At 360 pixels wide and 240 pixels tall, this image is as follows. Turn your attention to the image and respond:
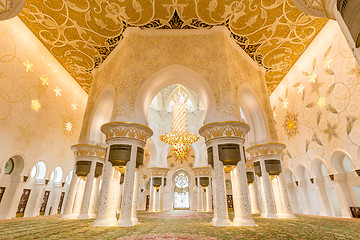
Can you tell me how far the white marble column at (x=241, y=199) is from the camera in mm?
4062

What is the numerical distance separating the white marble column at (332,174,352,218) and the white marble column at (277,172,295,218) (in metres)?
2.21

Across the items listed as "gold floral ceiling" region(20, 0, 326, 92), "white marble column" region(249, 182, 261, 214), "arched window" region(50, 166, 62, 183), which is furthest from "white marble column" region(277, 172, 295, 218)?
"arched window" region(50, 166, 62, 183)

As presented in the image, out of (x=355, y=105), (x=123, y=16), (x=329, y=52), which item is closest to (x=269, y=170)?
(x=355, y=105)

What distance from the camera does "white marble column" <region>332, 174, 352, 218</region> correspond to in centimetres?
621

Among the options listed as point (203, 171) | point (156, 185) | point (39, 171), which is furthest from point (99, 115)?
point (203, 171)

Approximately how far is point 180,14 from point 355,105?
598cm

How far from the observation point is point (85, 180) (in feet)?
21.6

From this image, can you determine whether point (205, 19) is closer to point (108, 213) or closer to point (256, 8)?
point (256, 8)

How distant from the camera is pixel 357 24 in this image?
74.9 inches

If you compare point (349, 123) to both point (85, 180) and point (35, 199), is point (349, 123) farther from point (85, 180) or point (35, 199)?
point (35, 199)

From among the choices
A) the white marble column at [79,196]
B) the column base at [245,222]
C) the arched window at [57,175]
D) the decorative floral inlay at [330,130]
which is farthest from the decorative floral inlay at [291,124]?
the arched window at [57,175]

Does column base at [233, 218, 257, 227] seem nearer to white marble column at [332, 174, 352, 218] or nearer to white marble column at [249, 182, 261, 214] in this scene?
white marble column at [249, 182, 261, 214]

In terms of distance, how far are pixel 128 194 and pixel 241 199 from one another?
257 centimetres

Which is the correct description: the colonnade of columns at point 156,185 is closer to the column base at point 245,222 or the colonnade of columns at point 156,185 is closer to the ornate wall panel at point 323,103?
the ornate wall panel at point 323,103
